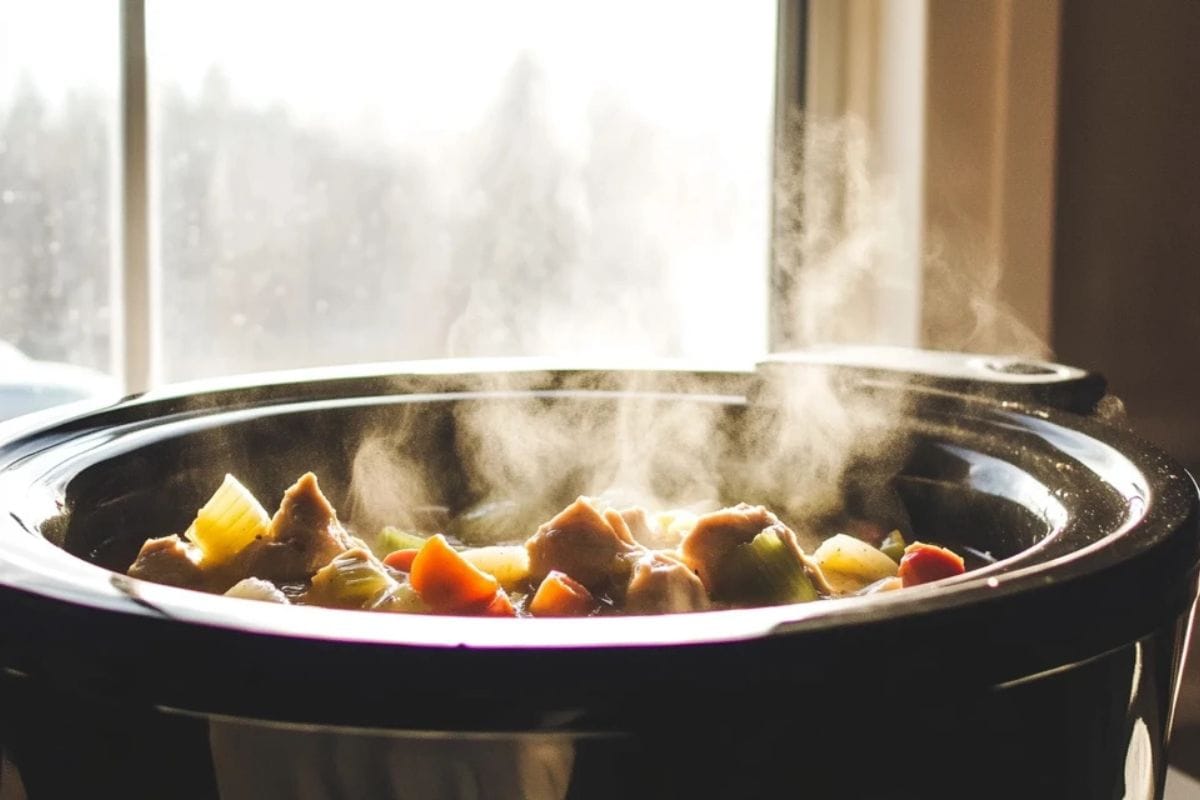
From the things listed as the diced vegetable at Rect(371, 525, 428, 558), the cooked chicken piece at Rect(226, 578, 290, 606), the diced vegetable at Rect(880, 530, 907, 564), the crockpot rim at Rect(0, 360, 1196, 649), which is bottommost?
the diced vegetable at Rect(880, 530, 907, 564)

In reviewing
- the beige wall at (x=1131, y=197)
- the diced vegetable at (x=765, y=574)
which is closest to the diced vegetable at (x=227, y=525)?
the diced vegetable at (x=765, y=574)

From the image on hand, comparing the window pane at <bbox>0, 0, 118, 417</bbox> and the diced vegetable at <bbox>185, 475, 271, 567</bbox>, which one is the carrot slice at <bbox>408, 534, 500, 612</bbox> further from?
the window pane at <bbox>0, 0, 118, 417</bbox>

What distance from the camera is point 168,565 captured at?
2.58 feet

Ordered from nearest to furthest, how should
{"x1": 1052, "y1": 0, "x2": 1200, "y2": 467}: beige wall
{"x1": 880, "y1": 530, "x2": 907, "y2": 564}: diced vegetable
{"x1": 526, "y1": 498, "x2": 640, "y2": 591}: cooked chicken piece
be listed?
{"x1": 526, "y1": 498, "x2": 640, "y2": 591}: cooked chicken piece, {"x1": 880, "y1": 530, "x2": 907, "y2": 564}: diced vegetable, {"x1": 1052, "y1": 0, "x2": 1200, "y2": 467}: beige wall

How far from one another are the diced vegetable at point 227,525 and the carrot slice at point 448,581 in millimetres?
201

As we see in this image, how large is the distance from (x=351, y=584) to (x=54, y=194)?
1.50 meters

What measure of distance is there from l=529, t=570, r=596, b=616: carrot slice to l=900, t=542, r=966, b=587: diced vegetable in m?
0.23

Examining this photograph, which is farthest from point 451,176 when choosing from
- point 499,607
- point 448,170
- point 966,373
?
point 499,607

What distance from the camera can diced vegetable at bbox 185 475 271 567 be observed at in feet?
2.77

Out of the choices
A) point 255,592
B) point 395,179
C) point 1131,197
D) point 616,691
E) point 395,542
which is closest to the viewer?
point 616,691

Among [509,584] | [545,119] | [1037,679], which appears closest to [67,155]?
[545,119]

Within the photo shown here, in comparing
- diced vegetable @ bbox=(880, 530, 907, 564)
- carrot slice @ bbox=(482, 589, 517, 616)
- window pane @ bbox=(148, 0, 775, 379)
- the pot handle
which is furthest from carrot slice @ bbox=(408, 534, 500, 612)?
window pane @ bbox=(148, 0, 775, 379)

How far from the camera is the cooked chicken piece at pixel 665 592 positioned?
71 cm

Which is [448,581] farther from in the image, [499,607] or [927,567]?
[927,567]
